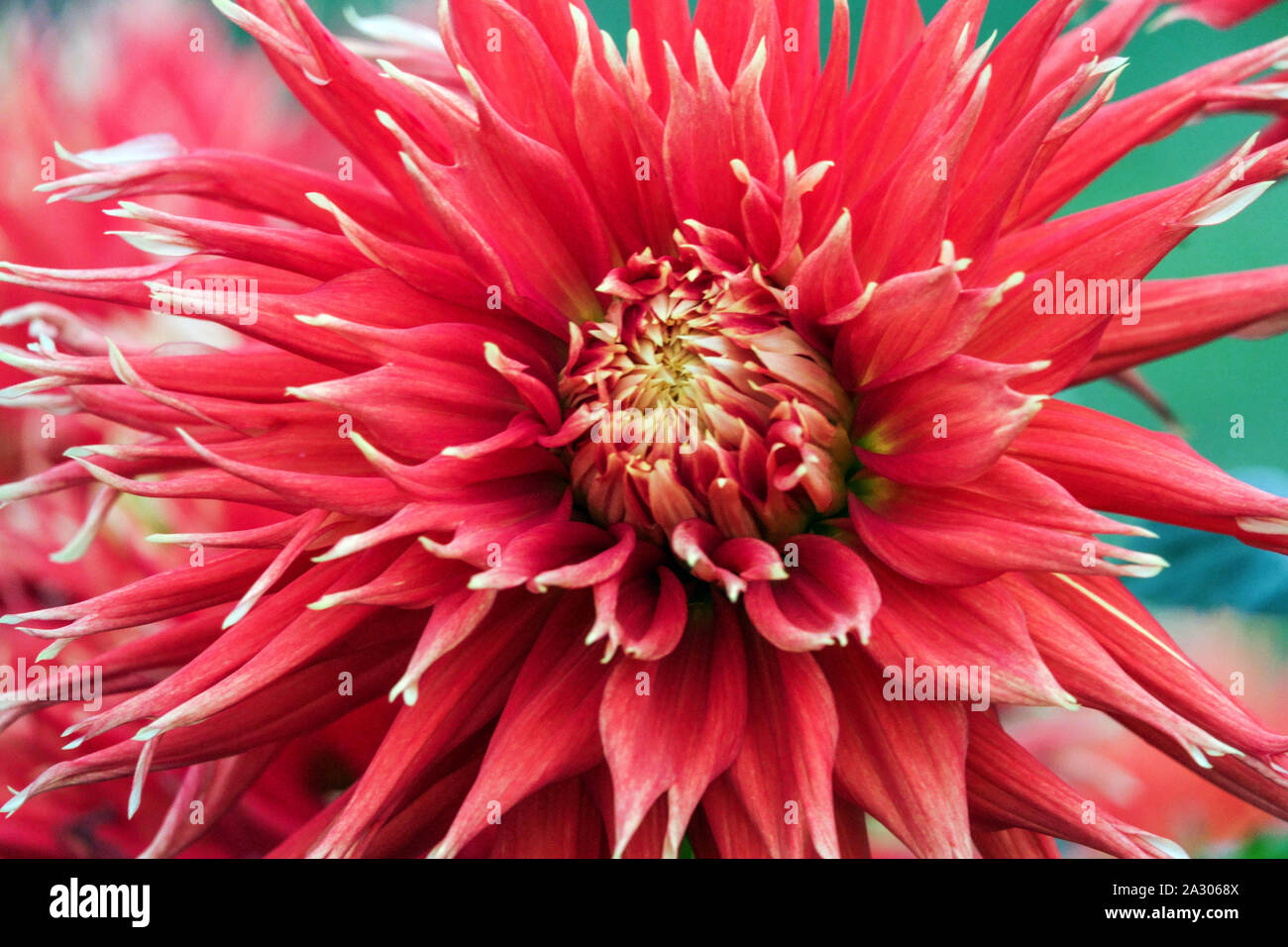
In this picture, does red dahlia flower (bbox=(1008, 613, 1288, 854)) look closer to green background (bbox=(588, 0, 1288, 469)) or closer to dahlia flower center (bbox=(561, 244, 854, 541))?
green background (bbox=(588, 0, 1288, 469))

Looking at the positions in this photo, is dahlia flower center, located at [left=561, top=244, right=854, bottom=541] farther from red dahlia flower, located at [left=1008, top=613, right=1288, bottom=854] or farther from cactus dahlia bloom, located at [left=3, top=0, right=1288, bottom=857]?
red dahlia flower, located at [left=1008, top=613, right=1288, bottom=854]

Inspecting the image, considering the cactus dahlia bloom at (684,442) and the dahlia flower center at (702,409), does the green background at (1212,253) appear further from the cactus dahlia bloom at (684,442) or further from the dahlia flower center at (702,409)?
the dahlia flower center at (702,409)

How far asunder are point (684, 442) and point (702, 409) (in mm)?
24

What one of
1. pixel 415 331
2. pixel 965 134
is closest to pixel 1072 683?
pixel 965 134

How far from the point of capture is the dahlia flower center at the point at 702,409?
58cm

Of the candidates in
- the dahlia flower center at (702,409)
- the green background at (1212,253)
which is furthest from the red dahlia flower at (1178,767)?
the dahlia flower center at (702,409)

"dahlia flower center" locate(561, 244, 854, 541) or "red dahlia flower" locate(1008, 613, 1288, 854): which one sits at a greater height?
"dahlia flower center" locate(561, 244, 854, 541)

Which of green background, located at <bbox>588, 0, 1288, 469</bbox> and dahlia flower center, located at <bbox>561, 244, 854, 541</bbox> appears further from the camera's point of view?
green background, located at <bbox>588, 0, 1288, 469</bbox>

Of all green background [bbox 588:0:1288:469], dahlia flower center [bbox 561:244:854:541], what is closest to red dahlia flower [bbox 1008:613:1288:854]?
green background [bbox 588:0:1288:469]

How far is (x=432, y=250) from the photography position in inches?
25.6

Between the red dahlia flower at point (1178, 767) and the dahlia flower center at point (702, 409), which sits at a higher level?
the dahlia flower center at point (702, 409)

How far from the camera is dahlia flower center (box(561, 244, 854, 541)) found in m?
0.58
